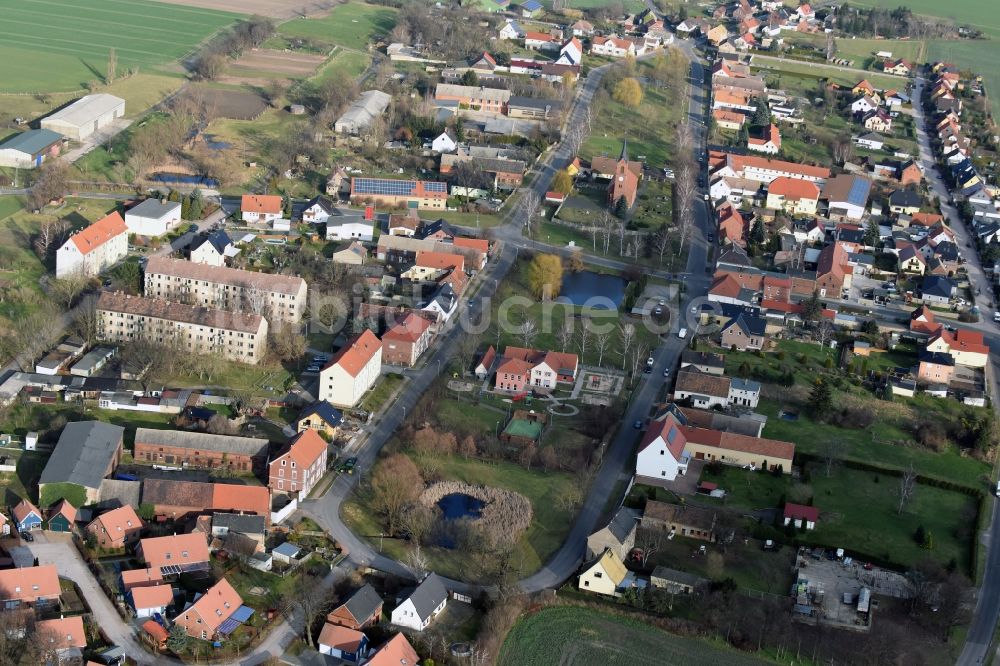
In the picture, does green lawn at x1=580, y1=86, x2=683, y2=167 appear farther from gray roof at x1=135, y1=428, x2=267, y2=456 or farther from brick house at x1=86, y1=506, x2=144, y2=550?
brick house at x1=86, y1=506, x2=144, y2=550

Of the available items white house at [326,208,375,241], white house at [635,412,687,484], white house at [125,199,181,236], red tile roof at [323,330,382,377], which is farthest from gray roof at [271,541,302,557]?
white house at [125,199,181,236]

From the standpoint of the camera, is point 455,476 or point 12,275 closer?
point 455,476

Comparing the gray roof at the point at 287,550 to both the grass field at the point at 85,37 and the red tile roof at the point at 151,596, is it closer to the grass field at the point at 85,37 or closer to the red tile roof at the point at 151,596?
the red tile roof at the point at 151,596

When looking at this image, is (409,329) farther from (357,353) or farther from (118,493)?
(118,493)

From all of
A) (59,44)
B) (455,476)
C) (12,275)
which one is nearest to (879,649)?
(455,476)

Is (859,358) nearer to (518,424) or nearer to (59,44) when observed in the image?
(518,424)

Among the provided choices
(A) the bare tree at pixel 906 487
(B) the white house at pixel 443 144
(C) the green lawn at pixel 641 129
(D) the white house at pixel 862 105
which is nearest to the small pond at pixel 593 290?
(A) the bare tree at pixel 906 487
